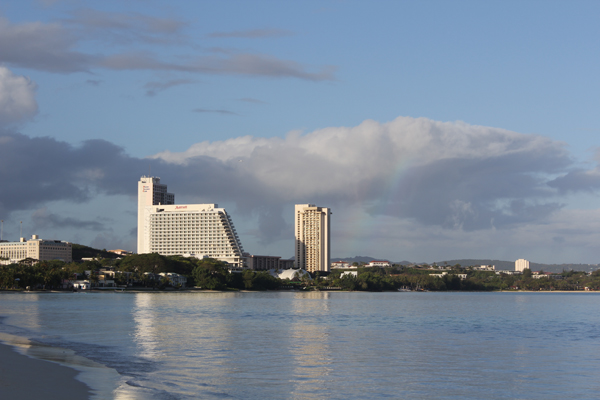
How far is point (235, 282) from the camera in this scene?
19625 centimetres

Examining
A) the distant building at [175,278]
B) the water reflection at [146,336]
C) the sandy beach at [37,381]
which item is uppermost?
the sandy beach at [37,381]

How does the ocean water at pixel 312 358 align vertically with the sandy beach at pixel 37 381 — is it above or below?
below

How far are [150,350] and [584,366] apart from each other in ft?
77.7

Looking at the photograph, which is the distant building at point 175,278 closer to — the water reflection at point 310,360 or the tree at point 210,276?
the tree at point 210,276

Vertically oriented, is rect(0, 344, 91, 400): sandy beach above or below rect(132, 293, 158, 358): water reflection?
above

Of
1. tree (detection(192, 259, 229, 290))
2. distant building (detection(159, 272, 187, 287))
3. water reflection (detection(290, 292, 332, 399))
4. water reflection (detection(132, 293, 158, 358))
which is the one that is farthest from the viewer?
tree (detection(192, 259, 229, 290))

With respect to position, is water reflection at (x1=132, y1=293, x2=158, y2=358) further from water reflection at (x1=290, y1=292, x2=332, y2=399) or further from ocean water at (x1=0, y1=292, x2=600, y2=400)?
water reflection at (x1=290, y1=292, x2=332, y2=399)

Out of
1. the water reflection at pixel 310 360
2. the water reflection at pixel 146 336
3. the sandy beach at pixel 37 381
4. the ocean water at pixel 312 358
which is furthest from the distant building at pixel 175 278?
the sandy beach at pixel 37 381

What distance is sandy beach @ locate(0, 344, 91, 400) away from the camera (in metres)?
20.7

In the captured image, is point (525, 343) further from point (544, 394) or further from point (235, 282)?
point (235, 282)

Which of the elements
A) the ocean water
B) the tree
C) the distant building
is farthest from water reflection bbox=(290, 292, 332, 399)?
the distant building

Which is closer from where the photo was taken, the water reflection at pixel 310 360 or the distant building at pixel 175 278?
the water reflection at pixel 310 360

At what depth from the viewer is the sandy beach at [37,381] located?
814 inches

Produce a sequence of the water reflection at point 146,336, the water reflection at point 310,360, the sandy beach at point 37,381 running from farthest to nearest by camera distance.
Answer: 1. the water reflection at point 146,336
2. the water reflection at point 310,360
3. the sandy beach at point 37,381
